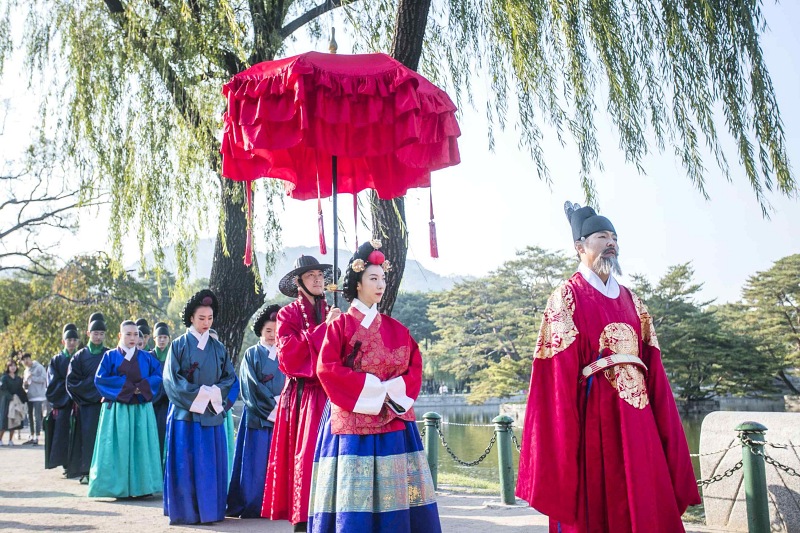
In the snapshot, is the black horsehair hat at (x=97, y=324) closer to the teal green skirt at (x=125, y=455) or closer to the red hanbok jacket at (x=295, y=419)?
the teal green skirt at (x=125, y=455)

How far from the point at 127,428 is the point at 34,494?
1.12 meters

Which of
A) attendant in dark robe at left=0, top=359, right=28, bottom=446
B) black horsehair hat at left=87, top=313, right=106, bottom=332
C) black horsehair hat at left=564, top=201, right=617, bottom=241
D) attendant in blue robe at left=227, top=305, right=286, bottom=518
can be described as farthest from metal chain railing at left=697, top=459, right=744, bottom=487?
attendant in dark robe at left=0, top=359, right=28, bottom=446

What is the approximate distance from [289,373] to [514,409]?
2462cm

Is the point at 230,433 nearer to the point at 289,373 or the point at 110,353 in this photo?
the point at 110,353

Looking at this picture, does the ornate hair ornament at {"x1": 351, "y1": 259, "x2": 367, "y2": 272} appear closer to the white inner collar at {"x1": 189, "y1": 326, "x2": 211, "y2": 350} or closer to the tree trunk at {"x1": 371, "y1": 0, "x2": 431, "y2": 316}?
the tree trunk at {"x1": 371, "y1": 0, "x2": 431, "y2": 316}

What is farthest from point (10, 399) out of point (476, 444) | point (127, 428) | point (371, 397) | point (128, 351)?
point (476, 444)

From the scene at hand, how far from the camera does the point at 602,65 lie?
16.5ft

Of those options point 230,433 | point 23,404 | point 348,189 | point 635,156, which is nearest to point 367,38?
point 348,189

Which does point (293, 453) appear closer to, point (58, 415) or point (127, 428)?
point (127, 428)

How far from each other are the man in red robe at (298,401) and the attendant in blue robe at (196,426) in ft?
2.48

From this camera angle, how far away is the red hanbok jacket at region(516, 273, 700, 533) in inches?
118

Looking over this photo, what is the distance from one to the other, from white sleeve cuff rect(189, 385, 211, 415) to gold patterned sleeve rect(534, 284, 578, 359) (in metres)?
2.61

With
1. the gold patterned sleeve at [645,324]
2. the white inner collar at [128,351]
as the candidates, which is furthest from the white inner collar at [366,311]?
the white inner collar at [128,351]

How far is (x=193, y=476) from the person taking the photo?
15.7 feet
